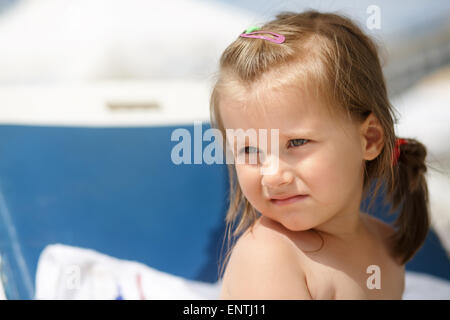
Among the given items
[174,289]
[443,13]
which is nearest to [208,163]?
[174,289]

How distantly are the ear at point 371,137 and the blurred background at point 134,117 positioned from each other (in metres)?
0.47

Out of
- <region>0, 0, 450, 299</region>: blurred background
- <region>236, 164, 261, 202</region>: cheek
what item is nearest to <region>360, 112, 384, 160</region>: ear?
<region>236, 164, 261, 202</region>: cheek

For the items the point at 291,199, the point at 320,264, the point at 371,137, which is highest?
the point at 371,137

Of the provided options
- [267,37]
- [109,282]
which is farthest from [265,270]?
[109,282]

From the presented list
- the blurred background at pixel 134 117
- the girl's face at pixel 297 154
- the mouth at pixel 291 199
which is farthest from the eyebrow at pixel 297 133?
the blurred background at pixel 134 117

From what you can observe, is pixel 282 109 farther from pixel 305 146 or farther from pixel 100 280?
pixel 100 280

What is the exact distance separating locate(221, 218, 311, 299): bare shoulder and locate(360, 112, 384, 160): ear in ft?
0.70

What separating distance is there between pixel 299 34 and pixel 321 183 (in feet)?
0.81

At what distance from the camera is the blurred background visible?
Answer: 1.29 meters

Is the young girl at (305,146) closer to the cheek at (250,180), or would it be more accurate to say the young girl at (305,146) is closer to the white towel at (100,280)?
→ the cheek at (250,180)

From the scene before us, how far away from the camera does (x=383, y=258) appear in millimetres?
1024

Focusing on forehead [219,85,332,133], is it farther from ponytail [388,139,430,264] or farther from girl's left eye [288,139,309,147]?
ponytail [388,139,430,264]

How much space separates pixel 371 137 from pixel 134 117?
0.76m

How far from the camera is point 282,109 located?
0.76 m
